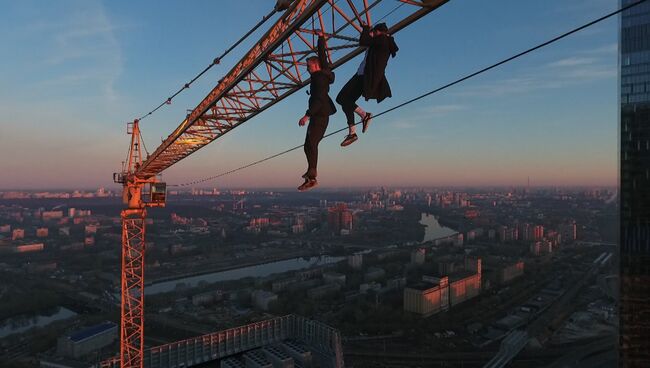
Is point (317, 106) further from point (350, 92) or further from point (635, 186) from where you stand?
point (635, 186)

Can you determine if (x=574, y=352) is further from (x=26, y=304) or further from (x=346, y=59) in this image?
(x=26, y=304)

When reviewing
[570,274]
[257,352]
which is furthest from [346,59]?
[570,274]

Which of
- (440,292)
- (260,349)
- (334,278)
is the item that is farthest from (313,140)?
(334,278)

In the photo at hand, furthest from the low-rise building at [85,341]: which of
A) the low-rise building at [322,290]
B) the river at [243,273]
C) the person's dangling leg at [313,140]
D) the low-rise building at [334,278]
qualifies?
the person's dangling leg at [313,140]

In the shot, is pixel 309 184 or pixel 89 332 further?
→ pixel 89 332

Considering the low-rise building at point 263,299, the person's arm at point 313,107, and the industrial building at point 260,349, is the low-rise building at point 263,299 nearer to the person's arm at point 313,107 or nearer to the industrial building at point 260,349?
the industrial building at point 260,349

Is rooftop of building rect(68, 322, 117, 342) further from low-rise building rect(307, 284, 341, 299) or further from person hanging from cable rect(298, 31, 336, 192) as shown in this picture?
person hanging from cable rect(298, 31, 336, 192)
